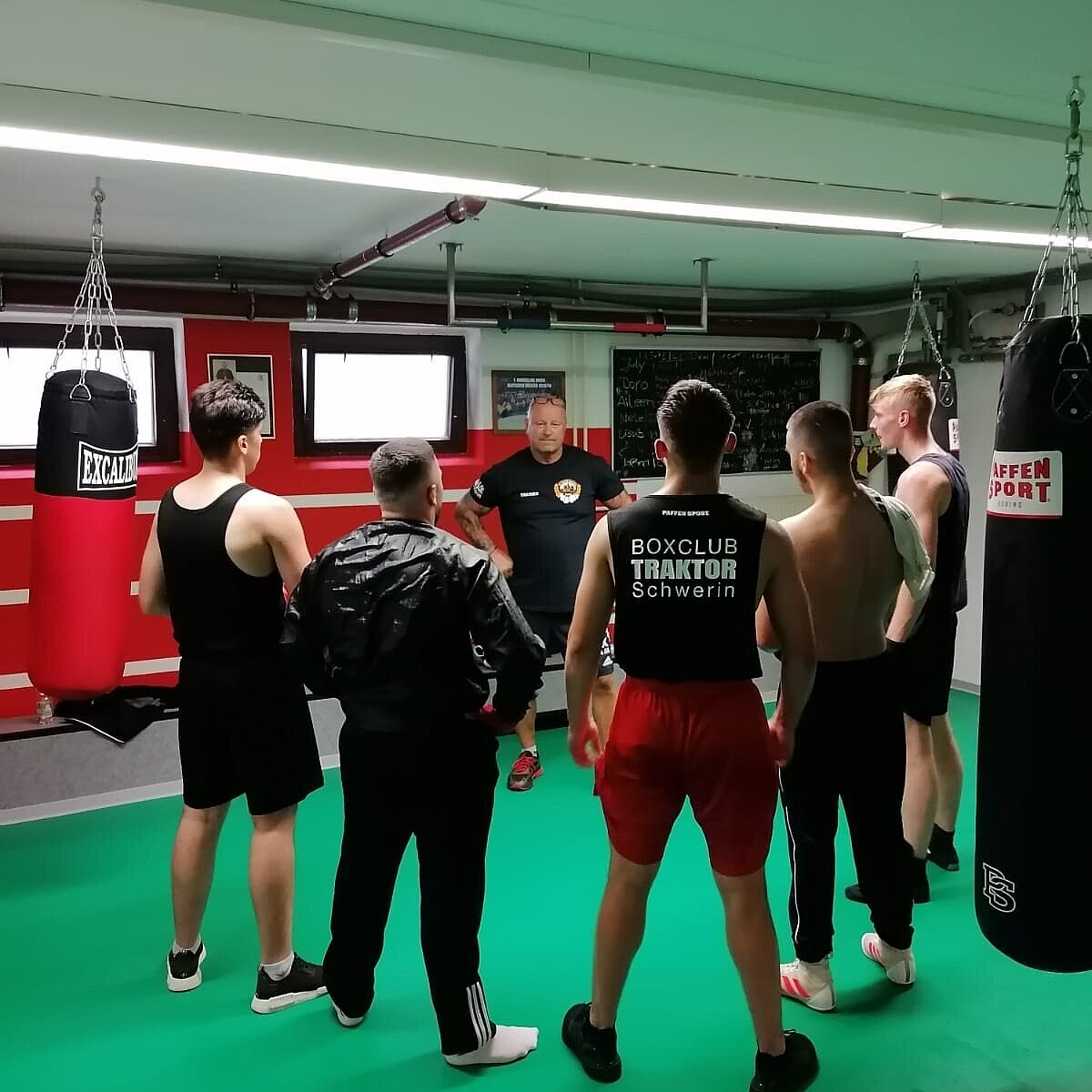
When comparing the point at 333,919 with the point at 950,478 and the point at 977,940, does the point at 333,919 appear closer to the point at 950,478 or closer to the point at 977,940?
the point at 977,940

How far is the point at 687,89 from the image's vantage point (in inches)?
93.0

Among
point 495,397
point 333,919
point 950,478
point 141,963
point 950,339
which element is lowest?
point 141,963

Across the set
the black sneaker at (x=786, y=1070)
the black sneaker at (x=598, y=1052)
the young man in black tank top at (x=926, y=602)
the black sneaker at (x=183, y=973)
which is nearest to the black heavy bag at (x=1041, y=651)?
the black sneaker at (x=786, y=1070)

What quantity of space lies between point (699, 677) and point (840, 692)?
586 mm

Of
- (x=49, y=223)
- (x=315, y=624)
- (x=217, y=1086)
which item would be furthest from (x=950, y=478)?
(x=49, y=223)

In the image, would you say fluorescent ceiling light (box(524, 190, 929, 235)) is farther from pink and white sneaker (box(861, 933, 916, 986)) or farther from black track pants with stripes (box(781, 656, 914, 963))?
pink and white sneaker (box(861, 933, 916, 986))

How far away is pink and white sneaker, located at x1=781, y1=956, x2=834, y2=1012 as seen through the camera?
2.65 metres

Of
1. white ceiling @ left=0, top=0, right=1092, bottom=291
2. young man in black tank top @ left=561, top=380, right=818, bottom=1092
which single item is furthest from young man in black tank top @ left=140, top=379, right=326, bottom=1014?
young man in black tank top @ left=561, top=380, right=818, bottom=1092

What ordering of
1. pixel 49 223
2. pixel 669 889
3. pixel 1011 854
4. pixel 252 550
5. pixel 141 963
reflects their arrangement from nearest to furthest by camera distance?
pixel 1011 854, pixel 252 550, pixel 141 963, pixel 669 889, pixel 49 223

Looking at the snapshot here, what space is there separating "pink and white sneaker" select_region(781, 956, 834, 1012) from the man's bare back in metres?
0.88

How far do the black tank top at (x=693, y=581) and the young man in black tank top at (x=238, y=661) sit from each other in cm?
93

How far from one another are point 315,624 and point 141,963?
56.9 inches

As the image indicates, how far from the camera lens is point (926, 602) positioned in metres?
3.25

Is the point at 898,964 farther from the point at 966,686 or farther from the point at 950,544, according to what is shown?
the point at 966,686
